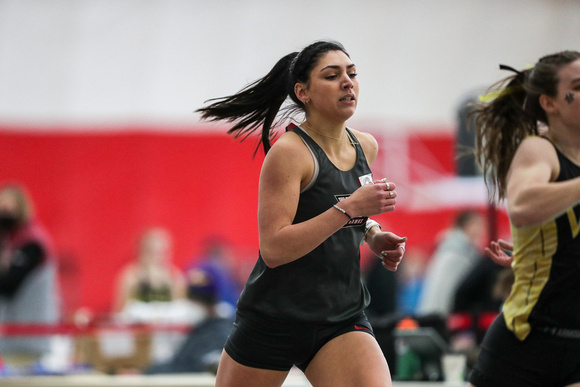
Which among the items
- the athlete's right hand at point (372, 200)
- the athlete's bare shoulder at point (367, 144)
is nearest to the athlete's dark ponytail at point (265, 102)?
the athlete's bare shoulder at point (367, 144)

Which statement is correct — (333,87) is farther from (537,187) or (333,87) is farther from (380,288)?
(380,288)

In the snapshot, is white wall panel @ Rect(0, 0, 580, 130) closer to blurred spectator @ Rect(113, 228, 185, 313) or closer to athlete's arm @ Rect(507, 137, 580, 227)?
blurred spectator @ Rect(113, 228, 185, 313)

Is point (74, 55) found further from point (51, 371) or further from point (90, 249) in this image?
point (51, 371)

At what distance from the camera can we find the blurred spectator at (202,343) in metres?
5.66

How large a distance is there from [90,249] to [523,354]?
10367 millimetres

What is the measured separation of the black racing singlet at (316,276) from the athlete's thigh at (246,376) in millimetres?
193

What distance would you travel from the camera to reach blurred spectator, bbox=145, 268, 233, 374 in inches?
223

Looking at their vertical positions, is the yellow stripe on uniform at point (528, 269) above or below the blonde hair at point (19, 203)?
above

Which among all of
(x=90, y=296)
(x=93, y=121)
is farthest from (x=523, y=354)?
(x=93, y=121)

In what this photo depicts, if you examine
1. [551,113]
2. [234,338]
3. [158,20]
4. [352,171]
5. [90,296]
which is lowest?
[90,296]

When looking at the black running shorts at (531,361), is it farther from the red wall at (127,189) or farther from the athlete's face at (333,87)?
the red wall at (127,189)

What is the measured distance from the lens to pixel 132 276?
7484mm

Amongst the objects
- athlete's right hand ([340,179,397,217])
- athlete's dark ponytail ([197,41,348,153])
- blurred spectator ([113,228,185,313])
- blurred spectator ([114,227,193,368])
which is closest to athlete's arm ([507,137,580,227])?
athlete's right hand ([340,179,397,217])

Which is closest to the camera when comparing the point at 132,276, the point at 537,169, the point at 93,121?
the point at 537,169
